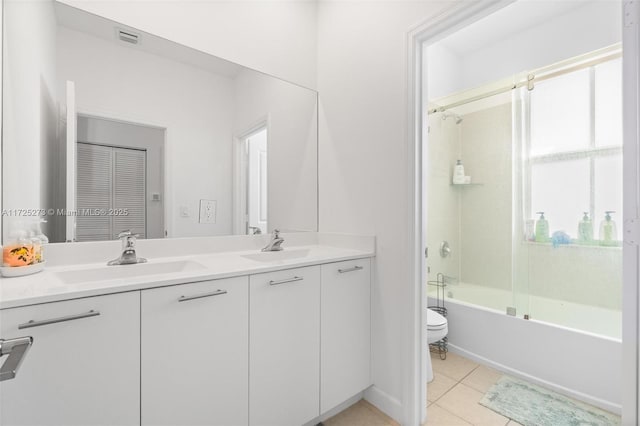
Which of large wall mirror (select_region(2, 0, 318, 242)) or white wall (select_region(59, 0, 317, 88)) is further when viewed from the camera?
white wall (select_region(59, 0, 317, 88))

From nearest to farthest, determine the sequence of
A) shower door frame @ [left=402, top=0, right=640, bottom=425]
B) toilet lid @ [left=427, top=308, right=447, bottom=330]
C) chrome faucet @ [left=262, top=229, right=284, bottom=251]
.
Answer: shower door frame @ [left=402, top=0, right=640, bottom=425], chrome faucet @ [left=262, top=229, right=284, bottom=251], toilet lid @ [left=427, top=308, right=447, bottom=330]

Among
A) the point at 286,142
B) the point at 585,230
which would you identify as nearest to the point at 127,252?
the point at 286,142

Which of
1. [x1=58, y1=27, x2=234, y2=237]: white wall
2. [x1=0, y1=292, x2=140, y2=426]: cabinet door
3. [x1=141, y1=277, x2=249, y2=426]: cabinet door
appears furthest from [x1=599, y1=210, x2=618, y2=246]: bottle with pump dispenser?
[x1=0, y1=292, x2=140, y2=426]: cabinet door

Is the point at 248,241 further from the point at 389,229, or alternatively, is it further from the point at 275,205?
the point at 389,229

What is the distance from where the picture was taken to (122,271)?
4.16 ft

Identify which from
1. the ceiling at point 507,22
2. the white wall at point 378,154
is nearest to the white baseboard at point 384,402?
the white wall at point 378,154

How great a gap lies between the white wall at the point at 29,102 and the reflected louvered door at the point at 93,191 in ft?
0.34

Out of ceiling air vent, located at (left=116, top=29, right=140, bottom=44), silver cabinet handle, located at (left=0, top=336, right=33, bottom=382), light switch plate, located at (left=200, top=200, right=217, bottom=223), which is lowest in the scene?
silver cabinet handle, located at (left=0, top=336, right=33, bottom=382)

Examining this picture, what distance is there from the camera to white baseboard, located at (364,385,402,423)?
61.5 inches

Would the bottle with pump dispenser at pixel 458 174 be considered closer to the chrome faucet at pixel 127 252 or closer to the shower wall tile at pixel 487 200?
the shower wall tile at pixel 487 200

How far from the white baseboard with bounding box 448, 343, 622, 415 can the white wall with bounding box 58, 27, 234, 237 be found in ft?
6.50

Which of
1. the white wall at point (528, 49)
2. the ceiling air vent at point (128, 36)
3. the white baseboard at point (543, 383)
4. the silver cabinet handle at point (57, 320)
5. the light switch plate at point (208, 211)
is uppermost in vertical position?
the white wall at point (528, 49)

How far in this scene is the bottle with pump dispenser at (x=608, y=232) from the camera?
2014 mm

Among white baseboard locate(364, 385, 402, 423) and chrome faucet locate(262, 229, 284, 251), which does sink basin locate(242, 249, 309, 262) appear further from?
white baseboard locate(364, 385, 402, 423)
